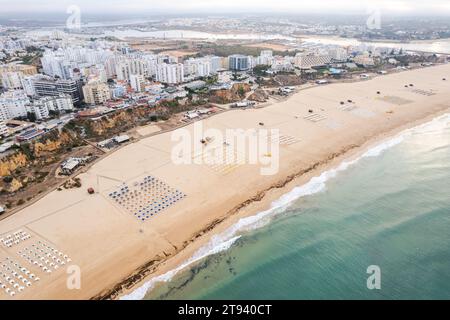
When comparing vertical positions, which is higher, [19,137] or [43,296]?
[19,137]

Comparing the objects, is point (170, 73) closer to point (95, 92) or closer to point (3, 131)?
point (95, 92)

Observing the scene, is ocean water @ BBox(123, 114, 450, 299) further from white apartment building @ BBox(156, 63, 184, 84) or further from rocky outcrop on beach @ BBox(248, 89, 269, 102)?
white apartment building @ BBox(156, 63, 184, 84)

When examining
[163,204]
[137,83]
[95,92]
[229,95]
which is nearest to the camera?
[163,204]

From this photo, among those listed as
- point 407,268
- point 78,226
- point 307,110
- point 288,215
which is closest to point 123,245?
point 78,226

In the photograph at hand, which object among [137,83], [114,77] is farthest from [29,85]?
[137,83]

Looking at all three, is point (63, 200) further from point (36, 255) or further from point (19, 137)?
point (19, 137)

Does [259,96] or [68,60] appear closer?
[259,96]

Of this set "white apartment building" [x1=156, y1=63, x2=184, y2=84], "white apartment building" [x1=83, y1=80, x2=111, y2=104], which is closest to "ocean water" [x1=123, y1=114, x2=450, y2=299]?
"white apartment building" [x1=83, y1=80, x2=111, y2=104]
